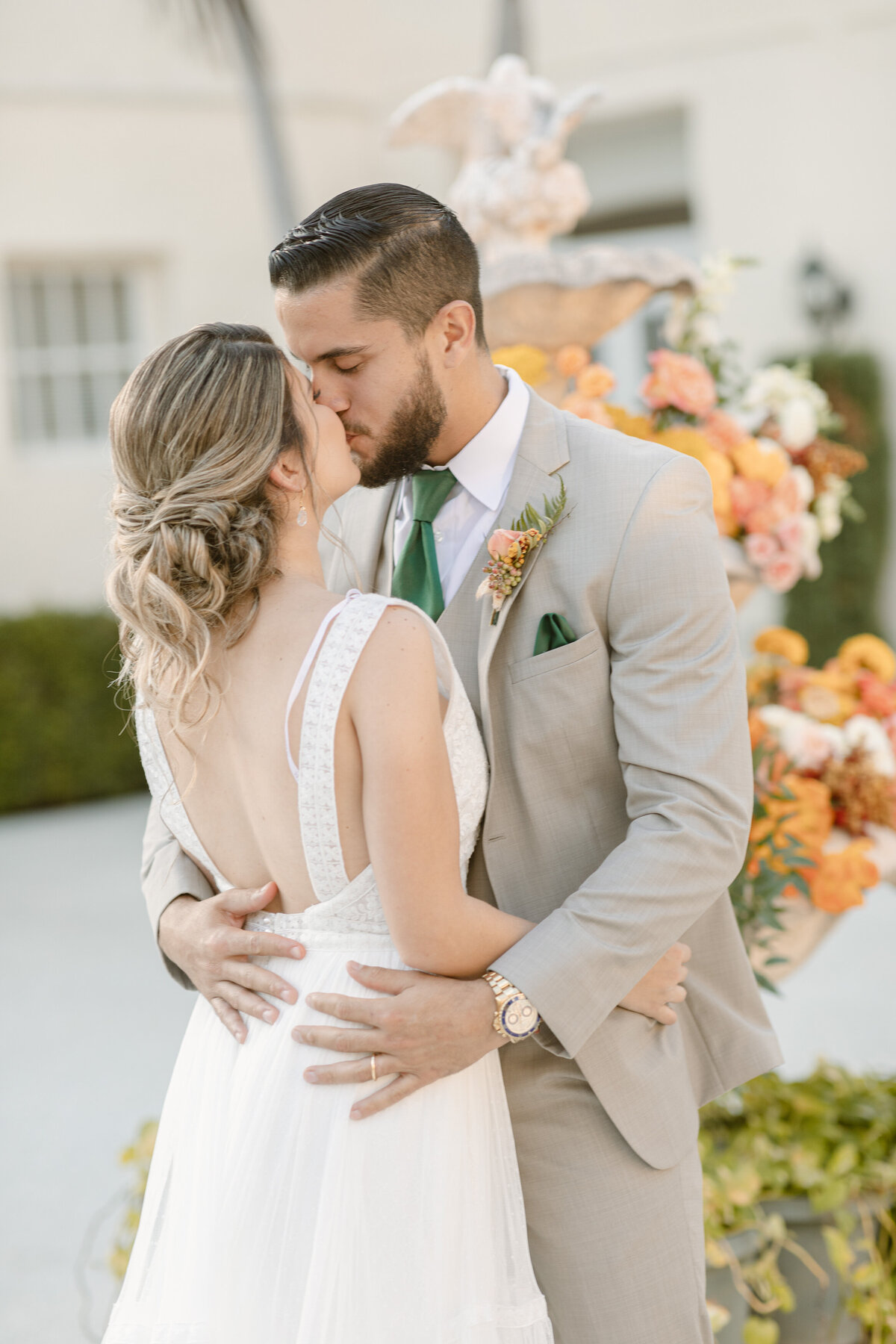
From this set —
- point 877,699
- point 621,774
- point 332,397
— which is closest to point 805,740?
point 877,699

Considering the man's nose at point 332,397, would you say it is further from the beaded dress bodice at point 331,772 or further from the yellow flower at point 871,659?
the yellow flower at point 871,659

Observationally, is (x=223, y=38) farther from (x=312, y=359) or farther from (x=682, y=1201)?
(x=682, y=1201)

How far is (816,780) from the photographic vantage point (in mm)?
2891

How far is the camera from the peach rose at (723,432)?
2.94 m

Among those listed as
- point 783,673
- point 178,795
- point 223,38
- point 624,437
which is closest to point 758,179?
point 223,38

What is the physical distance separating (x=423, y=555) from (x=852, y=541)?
7.20 meters

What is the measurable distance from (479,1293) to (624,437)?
123cm

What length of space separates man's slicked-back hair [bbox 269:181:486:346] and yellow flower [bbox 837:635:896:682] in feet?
5.22

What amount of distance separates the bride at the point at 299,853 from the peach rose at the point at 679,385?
4.43 ft

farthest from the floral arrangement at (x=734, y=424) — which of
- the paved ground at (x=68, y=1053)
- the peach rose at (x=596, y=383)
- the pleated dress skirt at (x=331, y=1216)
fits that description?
the paved ground at (x=68, y=1053)

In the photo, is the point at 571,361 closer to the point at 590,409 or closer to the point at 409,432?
the point at 590,409

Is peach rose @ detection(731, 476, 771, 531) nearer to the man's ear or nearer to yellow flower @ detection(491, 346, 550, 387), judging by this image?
yellow flower @ detection(491, 346, 550, 387)

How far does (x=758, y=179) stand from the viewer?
9062 millimetres

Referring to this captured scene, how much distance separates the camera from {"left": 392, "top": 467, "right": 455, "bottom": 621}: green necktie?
1990mm
